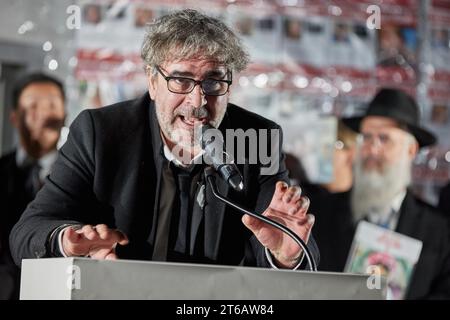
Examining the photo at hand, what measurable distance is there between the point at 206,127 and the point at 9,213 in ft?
5.69

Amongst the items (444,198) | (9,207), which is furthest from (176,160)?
(444,198)

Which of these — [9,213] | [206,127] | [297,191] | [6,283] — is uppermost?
[206,127]

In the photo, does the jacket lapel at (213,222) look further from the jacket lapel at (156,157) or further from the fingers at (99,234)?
the fingers at (99,234)

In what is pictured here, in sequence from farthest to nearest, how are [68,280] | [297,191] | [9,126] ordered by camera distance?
[9,126] → [297,191] → [68,280]

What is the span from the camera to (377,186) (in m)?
4.33

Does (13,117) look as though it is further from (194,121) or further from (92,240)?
(92,240)

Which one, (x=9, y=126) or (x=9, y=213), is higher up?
(x=9, y=126)

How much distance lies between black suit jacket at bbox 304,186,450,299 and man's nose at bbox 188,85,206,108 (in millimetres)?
1825

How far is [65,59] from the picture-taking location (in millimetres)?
3895

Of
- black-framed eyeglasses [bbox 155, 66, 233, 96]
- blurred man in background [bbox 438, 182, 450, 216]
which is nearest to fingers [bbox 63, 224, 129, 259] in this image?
black-framed eyeglasses [bbox 155, 66, 233, 96]

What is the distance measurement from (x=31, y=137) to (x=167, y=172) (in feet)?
5.23

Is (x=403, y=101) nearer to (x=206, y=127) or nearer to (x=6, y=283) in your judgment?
(x=6, y=283)

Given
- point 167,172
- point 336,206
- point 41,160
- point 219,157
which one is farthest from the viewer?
point 336,206
